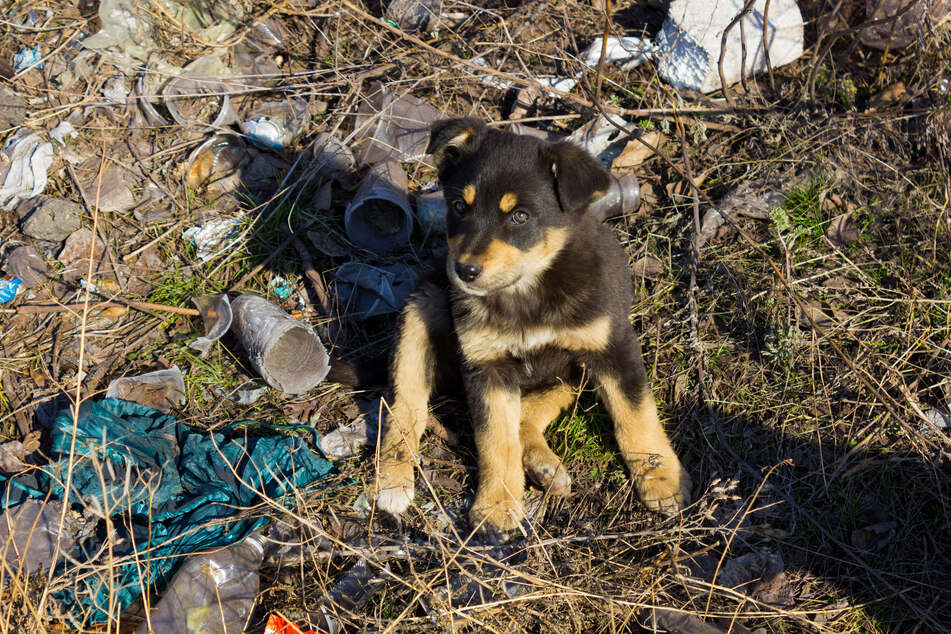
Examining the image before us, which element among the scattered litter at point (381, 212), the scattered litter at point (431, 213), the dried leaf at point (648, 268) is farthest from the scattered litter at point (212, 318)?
the dried leaf at point (648, 268)

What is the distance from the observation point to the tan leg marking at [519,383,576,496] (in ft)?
12.8

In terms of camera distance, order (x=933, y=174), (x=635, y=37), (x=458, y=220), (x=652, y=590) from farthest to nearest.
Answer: (x=635, y=37), (x=933, y=174), (x=458, y=220), (x=652, y=590)

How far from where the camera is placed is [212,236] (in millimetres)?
5414

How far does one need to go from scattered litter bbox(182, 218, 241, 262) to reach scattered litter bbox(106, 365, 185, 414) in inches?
41.4

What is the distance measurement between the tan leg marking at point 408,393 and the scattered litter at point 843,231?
2.78 m

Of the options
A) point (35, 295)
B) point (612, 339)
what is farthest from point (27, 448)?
point (612, 339)

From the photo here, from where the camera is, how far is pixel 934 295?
440cm

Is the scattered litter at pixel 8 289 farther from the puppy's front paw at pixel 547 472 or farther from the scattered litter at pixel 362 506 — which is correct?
the puppy's front paw at pixel 547 472

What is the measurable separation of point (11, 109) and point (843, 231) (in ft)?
21.0

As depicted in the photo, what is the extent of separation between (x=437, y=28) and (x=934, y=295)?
4.29 m

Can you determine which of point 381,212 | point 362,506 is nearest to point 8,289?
point 381,212

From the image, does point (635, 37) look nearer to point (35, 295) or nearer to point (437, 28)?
point (437, 28)

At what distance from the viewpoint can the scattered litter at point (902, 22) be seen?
16.9 ft

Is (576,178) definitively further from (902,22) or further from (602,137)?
(902,22)
